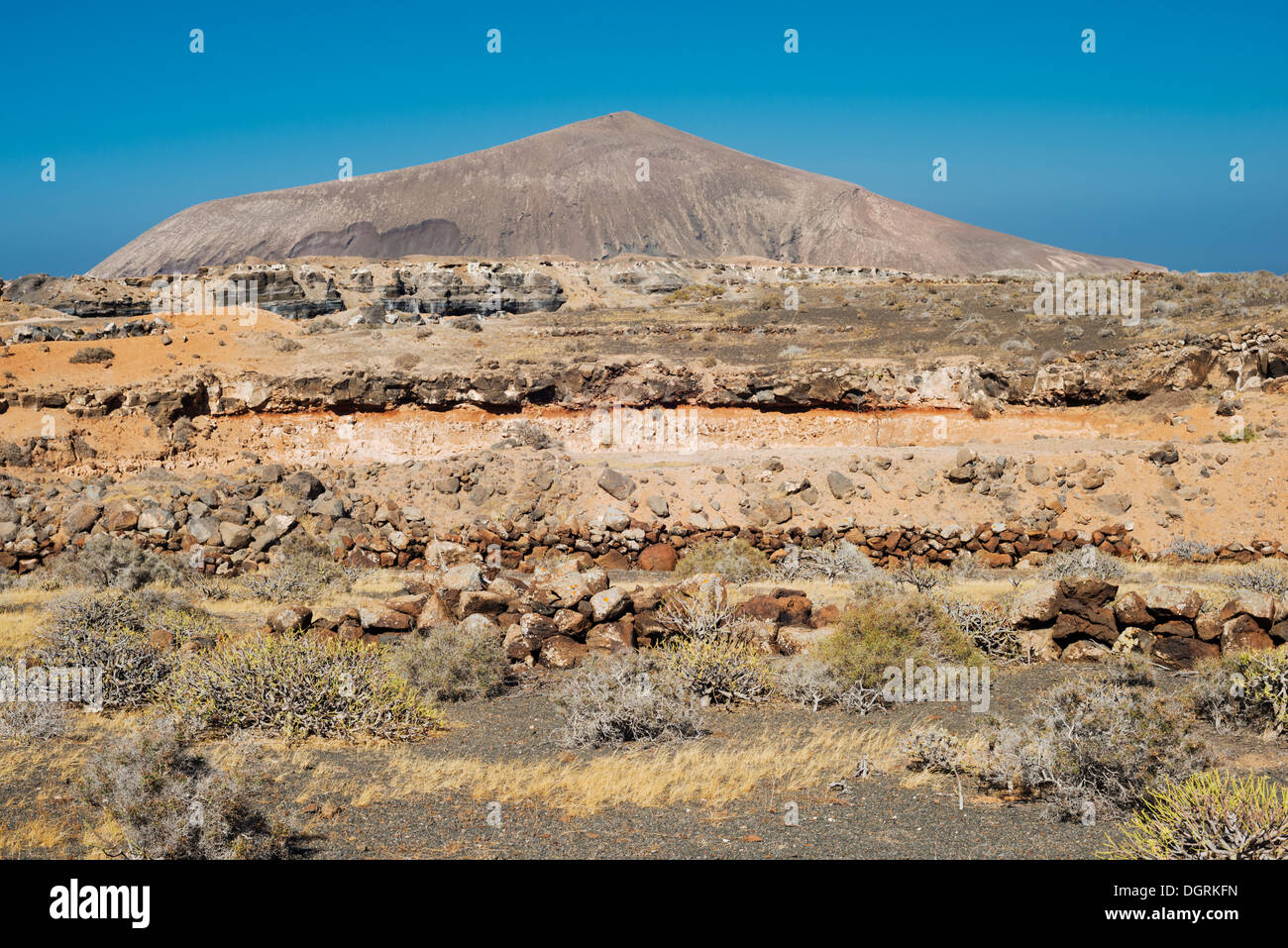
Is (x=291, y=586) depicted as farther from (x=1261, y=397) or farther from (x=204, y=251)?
(x=204, y=251)

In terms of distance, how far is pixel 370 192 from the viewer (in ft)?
407

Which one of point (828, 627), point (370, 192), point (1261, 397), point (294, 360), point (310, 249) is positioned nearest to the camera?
point (828, 627)

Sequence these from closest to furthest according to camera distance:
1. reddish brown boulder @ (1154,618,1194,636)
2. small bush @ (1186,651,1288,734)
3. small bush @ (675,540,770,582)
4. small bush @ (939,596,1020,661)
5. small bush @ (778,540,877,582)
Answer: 1. small bush @ (1186,651,1288,734)
2. reddish brown boulder @ (1154,618,1194,636)
3. small bush @ (939,596,1020,661)
4. small bush @ (675,540,770,582)
5. small bush @ (778,540,877,582)

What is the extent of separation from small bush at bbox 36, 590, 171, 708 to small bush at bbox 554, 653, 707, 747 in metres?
3.90

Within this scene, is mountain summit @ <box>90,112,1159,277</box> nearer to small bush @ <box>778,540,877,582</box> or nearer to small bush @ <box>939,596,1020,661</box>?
small bush @ <box>778,540,877,582</box>

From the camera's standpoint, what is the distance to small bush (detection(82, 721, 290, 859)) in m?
5.46

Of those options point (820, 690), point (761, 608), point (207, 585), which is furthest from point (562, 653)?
point (207, 585)

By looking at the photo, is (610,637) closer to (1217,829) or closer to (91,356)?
(1217,829)

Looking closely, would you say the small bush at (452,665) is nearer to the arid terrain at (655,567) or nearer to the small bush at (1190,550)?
the arid terrain at (655,567)

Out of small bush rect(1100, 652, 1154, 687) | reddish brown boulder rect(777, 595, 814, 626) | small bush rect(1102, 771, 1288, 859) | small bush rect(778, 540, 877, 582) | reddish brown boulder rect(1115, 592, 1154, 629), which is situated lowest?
small bush rect(778, 540, 877, 582)

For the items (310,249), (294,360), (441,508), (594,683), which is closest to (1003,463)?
(441,508)

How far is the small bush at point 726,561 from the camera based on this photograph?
51.5ft

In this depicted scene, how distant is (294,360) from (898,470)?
17083 millimetres

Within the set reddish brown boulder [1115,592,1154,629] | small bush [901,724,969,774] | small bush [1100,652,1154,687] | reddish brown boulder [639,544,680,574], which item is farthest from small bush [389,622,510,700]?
reddish brown boulder [1115,592,1154,629]
